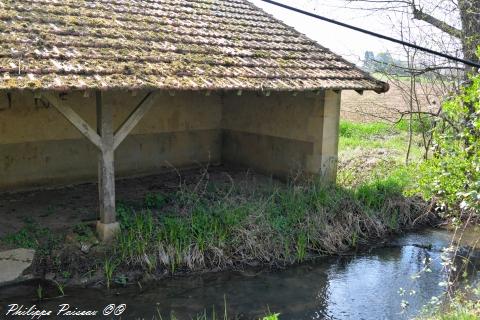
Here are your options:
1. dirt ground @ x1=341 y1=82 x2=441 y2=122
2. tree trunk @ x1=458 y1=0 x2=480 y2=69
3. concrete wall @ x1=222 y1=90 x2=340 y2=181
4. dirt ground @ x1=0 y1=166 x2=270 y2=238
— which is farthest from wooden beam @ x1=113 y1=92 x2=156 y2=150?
dirt ground @ x1=341 y1=82 x2=441 y2=122

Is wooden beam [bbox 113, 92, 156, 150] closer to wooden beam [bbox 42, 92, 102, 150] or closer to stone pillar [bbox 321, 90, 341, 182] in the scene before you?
wooden beam [bbox 42, 92, 102, 150]

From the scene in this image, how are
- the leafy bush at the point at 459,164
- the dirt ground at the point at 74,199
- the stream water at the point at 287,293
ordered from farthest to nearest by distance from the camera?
the dirt ground at the point at 74,199, the stream water at the point at 287,293, the leafy bush at the point at 459,164

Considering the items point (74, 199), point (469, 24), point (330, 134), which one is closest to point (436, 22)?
point (469, 24)

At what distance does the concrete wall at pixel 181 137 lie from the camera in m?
8.45

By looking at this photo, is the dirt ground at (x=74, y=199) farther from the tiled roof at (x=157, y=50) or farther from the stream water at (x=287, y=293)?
the tiled roof at (x=157, y=50)

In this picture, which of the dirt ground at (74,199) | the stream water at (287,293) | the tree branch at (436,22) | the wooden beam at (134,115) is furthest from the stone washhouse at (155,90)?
the tree branch at (436,22)

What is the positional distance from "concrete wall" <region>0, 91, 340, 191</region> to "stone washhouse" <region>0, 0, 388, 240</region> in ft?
0.07

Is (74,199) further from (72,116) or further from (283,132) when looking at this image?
(283,132)

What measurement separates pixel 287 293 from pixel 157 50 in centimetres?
391

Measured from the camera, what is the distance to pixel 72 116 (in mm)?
6148

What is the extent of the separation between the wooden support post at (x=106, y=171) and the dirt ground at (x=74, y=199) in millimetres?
520

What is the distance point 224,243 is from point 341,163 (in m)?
5.18

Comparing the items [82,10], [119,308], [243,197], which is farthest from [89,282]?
[82,10]

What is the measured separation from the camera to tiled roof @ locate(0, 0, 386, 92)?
5.94m
